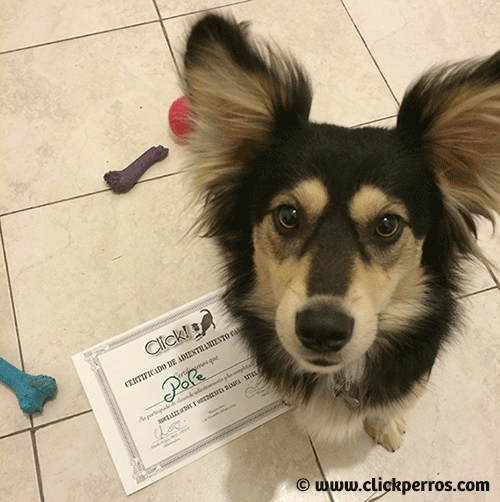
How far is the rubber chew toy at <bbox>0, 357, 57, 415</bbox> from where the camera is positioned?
1766 mm

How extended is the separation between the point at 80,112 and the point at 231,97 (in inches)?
57.4

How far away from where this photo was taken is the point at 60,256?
2.10 metres

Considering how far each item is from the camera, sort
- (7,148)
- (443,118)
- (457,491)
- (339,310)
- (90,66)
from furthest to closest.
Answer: (90,66) < (7,148) < (457,491) < (443,118) < (339,310)

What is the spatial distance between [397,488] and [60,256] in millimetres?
1610

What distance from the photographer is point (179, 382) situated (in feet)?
6.21

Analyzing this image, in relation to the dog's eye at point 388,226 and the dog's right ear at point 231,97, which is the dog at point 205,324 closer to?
the dog's right ear at point 231,97

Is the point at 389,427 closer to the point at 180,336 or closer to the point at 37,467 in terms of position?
the point at 180,336

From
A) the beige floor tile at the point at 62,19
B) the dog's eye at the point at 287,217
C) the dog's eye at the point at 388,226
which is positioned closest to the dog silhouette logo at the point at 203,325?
the dog's eye at the point at 287,217

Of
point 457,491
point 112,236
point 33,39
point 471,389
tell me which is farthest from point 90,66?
point 457,491

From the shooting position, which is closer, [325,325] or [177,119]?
[325,325]

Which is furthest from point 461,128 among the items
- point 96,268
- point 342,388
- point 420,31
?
point 420,31

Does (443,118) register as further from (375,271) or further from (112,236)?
(112,236)

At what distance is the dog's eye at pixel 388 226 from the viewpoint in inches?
45.8

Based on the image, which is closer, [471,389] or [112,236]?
[471,389]
